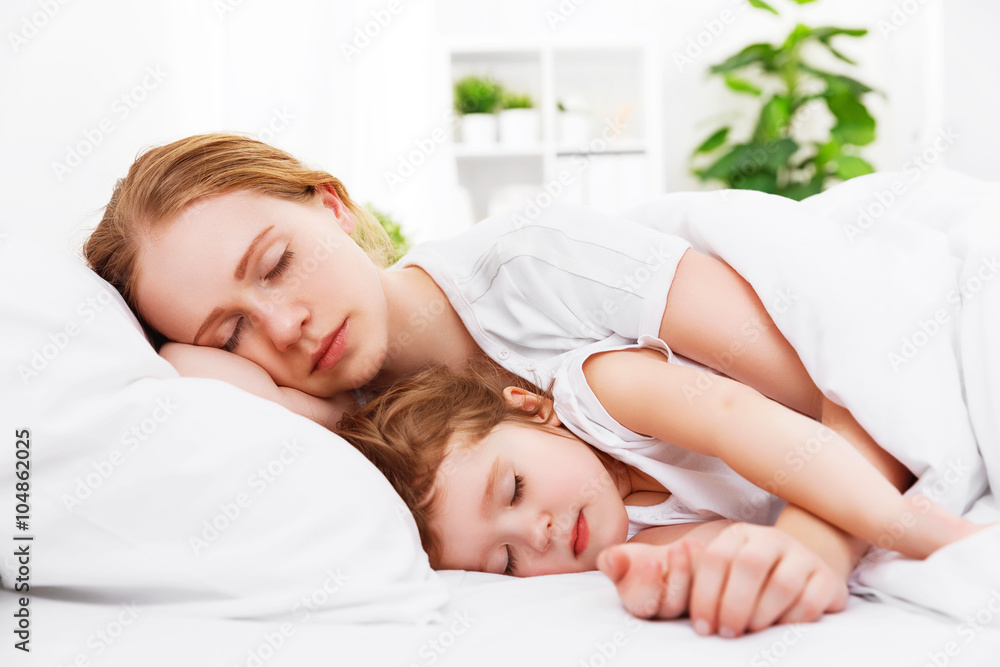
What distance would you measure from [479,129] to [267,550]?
9.42 feet

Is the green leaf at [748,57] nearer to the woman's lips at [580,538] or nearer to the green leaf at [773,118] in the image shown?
the green leaf at [773,118]

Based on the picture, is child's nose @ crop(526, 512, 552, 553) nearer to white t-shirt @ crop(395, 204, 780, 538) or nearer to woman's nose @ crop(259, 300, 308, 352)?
white t-shirt @ crop(395, 204, 780, 538)

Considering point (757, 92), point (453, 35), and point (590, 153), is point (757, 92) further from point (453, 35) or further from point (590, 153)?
point (453, 35)

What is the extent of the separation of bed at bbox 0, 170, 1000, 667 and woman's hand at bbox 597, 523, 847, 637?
16 millimetres

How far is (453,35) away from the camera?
11.9ft

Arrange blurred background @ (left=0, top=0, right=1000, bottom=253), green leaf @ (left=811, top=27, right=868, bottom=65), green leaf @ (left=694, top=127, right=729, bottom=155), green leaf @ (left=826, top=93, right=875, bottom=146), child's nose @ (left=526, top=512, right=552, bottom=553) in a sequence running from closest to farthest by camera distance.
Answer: child's nose @ (left=526, top=512, right=552, bottom=553), blurred background @ (left=0, top=0, right=1000, bottom=253), green leaf @ (left=811, top=27, right=868, bottom=65), green leaf @ (left=826, top=93, right=875, bottom=146), green leaf @ (left=694, top=127, right=729, bottom=155)

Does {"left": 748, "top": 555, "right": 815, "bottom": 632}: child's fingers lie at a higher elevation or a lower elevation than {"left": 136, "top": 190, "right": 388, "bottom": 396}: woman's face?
lower

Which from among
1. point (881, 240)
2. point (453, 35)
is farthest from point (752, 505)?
point (453, 35)

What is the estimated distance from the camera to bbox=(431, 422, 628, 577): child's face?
0.81 metres

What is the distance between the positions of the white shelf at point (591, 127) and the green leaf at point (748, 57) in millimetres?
272

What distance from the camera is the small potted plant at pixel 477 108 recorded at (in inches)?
129

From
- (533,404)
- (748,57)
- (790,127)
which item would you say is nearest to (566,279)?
(533,404)

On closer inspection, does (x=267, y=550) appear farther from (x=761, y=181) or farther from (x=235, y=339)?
(x=761, y=181)

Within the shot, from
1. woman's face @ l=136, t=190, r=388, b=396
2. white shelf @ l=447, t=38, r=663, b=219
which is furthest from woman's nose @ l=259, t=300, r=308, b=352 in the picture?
white shelf @ l=447, t=38, r=663, b=219
